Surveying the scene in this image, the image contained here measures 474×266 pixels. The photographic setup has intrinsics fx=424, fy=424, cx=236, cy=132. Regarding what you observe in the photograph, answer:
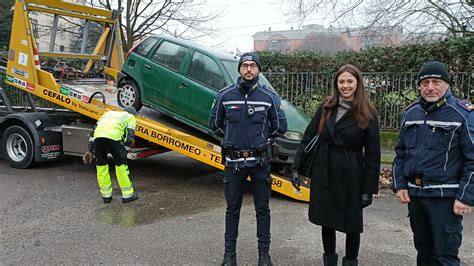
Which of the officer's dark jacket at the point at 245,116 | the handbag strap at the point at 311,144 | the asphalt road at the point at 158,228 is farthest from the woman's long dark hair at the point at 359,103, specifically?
the asphalt road at the point at 158,228

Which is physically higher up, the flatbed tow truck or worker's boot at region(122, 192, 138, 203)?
the flatbed tow truck

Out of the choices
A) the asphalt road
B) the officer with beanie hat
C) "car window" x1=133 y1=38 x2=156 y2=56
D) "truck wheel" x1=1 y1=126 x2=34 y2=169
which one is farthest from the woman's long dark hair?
"truck wheel" x1=1 y1=126 x2=34 y2=169

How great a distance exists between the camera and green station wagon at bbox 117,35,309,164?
6605mm

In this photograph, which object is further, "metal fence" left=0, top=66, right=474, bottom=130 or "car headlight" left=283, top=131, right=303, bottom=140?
"metal fence" left=0, top=66, right=474, bottom=130

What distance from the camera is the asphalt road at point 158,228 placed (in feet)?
13.7

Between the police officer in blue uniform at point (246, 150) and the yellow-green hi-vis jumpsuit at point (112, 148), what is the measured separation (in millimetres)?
2718

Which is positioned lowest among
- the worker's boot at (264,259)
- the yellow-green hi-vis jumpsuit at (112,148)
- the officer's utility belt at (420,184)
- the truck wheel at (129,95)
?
the worker's boot at (264,259)

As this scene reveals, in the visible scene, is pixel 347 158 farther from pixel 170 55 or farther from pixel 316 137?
pixel 170 55

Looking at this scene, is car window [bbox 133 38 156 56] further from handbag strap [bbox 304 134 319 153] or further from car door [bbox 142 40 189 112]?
handbag strap [bbox 304 134 319 153]

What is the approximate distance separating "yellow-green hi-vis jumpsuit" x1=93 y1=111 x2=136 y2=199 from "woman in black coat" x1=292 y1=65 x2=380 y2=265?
356 cm

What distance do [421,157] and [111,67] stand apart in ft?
26.6

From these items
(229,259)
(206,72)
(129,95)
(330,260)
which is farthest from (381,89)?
(229,259)

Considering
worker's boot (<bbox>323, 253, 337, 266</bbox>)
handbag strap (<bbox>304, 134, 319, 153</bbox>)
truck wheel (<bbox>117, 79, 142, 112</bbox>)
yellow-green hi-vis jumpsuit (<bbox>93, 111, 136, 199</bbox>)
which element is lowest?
worker's boot (<bbox>323, 253, 337, 266</bbox>)

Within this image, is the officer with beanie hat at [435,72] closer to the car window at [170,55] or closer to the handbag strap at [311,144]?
the handbag strap at [311,144]
